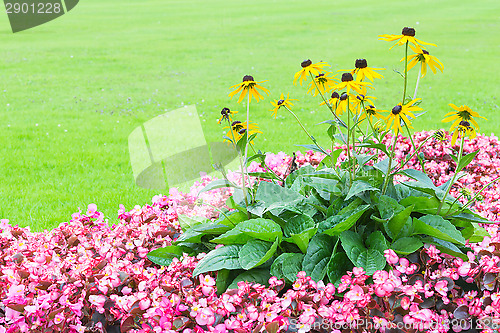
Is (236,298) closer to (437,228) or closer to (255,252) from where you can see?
(255,252)

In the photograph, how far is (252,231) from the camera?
2303mm

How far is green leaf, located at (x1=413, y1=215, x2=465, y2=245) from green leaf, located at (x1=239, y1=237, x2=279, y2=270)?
0.64 m

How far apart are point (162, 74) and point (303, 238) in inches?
411

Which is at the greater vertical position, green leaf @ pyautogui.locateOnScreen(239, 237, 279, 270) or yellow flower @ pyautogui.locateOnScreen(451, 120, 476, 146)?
yellow flower @ pyautogui.locateOnScreen(451, 120, 476, 146)

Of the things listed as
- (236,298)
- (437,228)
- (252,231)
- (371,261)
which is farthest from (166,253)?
(437,228)

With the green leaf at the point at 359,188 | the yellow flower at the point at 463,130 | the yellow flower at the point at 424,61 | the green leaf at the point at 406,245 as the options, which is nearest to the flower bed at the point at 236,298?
the green leaf at the point at 406,245

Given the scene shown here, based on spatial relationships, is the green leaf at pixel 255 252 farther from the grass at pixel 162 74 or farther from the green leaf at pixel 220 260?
the grass at pixel 162 74

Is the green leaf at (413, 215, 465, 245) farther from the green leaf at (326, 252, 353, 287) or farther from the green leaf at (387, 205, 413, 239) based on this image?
the green leaf at (326, 252, 353, 287)

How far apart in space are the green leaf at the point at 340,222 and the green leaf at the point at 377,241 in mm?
102

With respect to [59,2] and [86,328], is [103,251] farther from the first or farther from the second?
[59,2]

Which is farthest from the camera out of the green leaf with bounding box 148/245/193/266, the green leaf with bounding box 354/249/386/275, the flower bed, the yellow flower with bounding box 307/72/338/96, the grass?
the grass

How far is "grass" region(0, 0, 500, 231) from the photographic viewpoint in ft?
18.8

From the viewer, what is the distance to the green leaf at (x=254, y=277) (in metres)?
2.27

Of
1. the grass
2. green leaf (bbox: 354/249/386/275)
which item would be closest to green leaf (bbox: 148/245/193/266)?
green leaf (bbox: 354/249/386/275)
